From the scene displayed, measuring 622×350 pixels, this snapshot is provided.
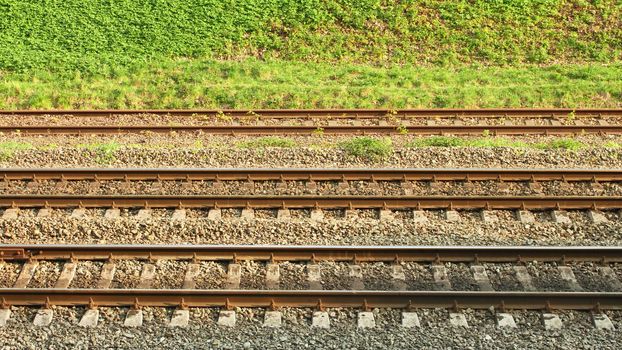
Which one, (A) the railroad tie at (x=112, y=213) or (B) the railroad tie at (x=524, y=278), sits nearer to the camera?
(B) the railroad tie at (x=524, y=278)

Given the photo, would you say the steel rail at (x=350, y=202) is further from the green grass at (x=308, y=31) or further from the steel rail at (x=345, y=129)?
the green grass at (x=308, y=31)

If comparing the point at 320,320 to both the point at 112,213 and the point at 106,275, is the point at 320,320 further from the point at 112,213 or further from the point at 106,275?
the point at 112,213

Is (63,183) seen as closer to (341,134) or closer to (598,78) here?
(341,134)

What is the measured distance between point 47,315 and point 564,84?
53.3 feet

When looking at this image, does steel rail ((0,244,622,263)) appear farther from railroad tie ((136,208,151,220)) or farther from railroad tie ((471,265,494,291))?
railroad tie ((136,208,151,220))

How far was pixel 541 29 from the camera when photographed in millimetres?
26266

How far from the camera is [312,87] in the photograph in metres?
23.3

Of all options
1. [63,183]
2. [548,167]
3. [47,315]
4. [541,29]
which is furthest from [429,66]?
[47,315]

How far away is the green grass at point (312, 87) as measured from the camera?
22484 millimetres

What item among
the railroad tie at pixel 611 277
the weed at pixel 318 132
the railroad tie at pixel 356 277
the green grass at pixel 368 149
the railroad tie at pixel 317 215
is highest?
the weed at pixel 318 132

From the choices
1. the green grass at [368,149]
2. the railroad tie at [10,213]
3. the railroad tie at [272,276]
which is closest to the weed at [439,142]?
the green grass at [368,149]

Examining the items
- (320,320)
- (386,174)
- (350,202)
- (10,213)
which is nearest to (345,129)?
(386,174)

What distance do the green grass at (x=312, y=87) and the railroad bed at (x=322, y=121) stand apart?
1.00 meters

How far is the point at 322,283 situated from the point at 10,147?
29.3 feet
